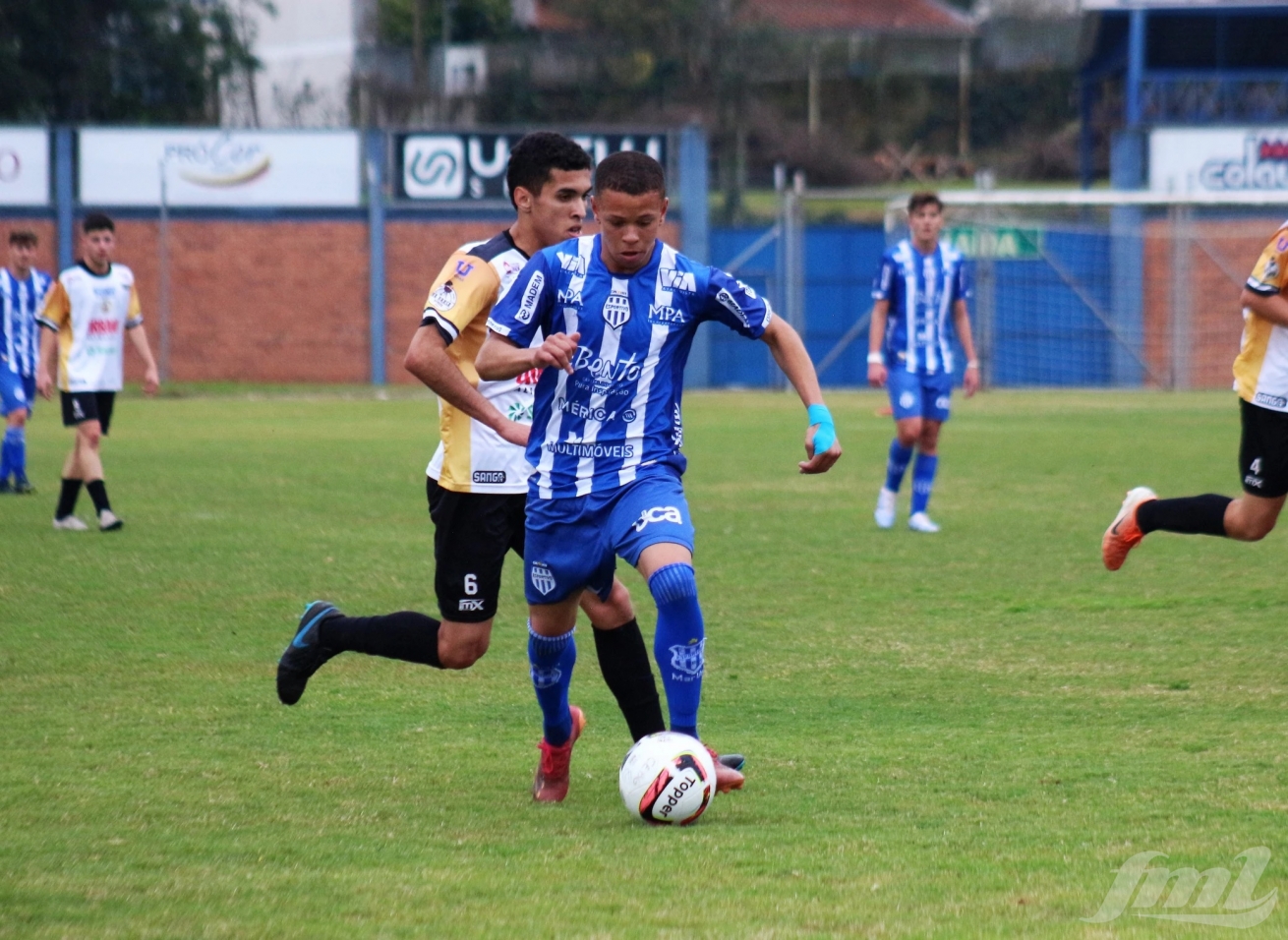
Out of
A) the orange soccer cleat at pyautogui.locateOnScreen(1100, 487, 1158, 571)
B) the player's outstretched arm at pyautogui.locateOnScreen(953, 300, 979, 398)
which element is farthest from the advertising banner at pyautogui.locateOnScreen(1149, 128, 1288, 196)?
the orange soccer cleat at pyautogui.locateOnScreen(1100, 487, 1158, 571)

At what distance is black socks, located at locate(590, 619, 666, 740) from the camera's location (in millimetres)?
5258

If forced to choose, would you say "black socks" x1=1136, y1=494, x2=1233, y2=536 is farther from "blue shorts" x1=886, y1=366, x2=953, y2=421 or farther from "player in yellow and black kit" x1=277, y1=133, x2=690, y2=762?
"blue shorts" x1=886, y1=366, x2=953, y2=421

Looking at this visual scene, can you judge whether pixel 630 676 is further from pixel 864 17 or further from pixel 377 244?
pixel 864 17

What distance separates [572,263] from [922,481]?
738cm

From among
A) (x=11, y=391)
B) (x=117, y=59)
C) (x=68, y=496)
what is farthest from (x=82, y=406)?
(x=117, y=59)

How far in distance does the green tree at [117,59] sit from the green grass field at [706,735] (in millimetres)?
28890

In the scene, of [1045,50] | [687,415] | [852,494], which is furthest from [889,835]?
[1045,50]

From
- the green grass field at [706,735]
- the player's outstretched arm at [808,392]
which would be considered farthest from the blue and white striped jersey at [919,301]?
the player's outstretched arm at [808,392]

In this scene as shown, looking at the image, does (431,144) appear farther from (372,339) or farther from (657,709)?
(657,709)

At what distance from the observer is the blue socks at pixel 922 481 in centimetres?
1188

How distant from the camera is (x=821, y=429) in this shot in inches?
192

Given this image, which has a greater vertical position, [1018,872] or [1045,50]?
[1045,50]

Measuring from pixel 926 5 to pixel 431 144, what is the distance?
1130 inches

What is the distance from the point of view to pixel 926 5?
181 feet
